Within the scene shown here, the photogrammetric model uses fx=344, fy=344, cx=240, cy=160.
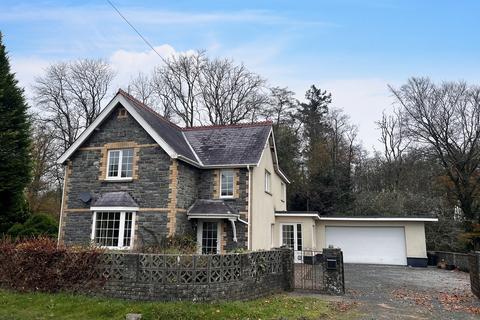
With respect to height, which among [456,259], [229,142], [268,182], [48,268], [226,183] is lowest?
[456,259]

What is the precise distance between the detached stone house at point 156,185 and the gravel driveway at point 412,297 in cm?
554

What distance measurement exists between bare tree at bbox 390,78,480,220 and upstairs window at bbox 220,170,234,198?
62.1 feet

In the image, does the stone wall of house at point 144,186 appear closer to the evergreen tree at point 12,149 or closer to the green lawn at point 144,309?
the green lawn at point 144,309

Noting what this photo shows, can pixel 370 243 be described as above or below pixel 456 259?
above

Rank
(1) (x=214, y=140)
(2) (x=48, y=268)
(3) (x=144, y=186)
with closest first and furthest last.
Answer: (2) (x=48, y=268)
(3) (x=144, y=186)
(1) (x=214, y=140)

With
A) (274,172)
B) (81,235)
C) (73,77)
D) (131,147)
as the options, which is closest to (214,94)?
(73,77)

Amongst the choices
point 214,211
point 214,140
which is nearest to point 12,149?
point 214,140

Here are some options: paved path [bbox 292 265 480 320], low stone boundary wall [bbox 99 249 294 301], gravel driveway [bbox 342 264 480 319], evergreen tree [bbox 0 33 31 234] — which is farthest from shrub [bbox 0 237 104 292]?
evergreen tree [bbox 0 33 31 234]

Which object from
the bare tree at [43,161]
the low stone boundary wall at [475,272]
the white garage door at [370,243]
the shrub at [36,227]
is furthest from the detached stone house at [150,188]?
the bare tree at [43,161]

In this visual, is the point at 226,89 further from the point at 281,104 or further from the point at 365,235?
the point at 365,235

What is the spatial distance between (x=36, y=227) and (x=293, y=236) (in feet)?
49.8

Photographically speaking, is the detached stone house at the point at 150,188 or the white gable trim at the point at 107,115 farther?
the white gable trim at the point at 107,115

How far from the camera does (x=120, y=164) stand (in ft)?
53.9

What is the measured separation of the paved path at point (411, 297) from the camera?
9.21 metres
